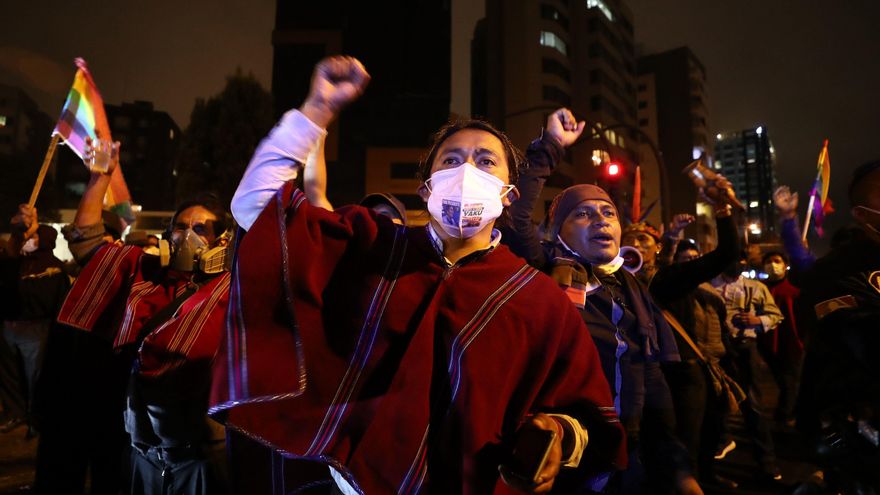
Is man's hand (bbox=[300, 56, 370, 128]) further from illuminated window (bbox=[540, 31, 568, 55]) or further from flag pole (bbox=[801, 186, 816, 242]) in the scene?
illuminated window (bbox=[540, 31, 568, 55])

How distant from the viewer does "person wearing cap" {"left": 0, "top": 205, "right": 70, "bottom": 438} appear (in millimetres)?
5754

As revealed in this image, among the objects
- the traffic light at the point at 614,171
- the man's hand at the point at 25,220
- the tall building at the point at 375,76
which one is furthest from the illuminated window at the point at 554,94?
the man's hand at the point at 25,220

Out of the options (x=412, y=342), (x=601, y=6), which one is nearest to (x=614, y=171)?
(x=412, y=342)

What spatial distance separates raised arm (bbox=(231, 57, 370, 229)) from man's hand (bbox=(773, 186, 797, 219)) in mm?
3988

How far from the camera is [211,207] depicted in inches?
130

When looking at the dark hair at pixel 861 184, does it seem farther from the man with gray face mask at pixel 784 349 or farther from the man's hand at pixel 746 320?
the man with gray face mask at pixel 784 349

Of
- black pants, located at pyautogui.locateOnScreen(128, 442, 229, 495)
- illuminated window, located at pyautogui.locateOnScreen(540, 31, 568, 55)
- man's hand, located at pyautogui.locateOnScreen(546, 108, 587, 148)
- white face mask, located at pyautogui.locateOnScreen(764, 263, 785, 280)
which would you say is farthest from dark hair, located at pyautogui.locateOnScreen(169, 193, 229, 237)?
illuminated window, located at pyautogui.locateOnScreen(540, 31, 568, 55)

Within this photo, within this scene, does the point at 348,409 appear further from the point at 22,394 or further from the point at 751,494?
the point at 22,394

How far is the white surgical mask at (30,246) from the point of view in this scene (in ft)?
19.3

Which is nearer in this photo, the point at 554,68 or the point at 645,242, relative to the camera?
the point at 645,242

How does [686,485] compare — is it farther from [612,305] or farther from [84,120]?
[84,120]

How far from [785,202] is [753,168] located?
120m

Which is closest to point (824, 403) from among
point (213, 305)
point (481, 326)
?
point (481, 326)

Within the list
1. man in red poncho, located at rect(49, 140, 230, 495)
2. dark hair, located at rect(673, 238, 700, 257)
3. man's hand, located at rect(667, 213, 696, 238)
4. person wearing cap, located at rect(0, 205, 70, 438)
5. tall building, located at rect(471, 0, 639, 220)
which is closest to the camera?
man in red poncho, located at rect(49, 140, 230, 495)
